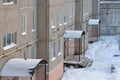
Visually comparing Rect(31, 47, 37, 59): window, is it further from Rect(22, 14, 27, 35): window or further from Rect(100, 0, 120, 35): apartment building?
Rect(100, 0, 120, 35): apartment building

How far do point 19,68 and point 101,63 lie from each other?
19393 mm

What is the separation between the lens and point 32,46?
24109 mm

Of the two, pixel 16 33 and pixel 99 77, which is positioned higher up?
pixel 16 33

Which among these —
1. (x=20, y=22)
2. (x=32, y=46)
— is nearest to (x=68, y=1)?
(x=32, y=46)

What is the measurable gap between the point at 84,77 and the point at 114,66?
5.48 meters

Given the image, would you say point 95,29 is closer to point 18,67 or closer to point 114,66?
point 114,66

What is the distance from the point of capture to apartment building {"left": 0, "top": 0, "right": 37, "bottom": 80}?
18812 millimetres

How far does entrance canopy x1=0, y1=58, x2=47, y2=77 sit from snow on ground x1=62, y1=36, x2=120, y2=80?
35.1 ft

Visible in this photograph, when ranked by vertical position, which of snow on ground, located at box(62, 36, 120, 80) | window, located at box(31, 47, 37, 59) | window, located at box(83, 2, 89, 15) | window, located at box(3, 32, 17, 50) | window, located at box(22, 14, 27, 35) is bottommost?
snow on ground, located at box(62, 36, 120, 80)

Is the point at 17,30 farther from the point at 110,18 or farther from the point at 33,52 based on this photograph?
the point at 110,18

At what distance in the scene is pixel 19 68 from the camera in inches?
706

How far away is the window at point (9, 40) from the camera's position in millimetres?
19328

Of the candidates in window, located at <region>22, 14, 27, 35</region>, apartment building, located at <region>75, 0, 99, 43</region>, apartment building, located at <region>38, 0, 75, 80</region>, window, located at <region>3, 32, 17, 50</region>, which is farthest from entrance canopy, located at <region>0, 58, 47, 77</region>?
apartment building, located at <region>75, 0, 99, 43</region>

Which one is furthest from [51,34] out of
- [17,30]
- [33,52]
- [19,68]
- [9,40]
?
[19,68]
